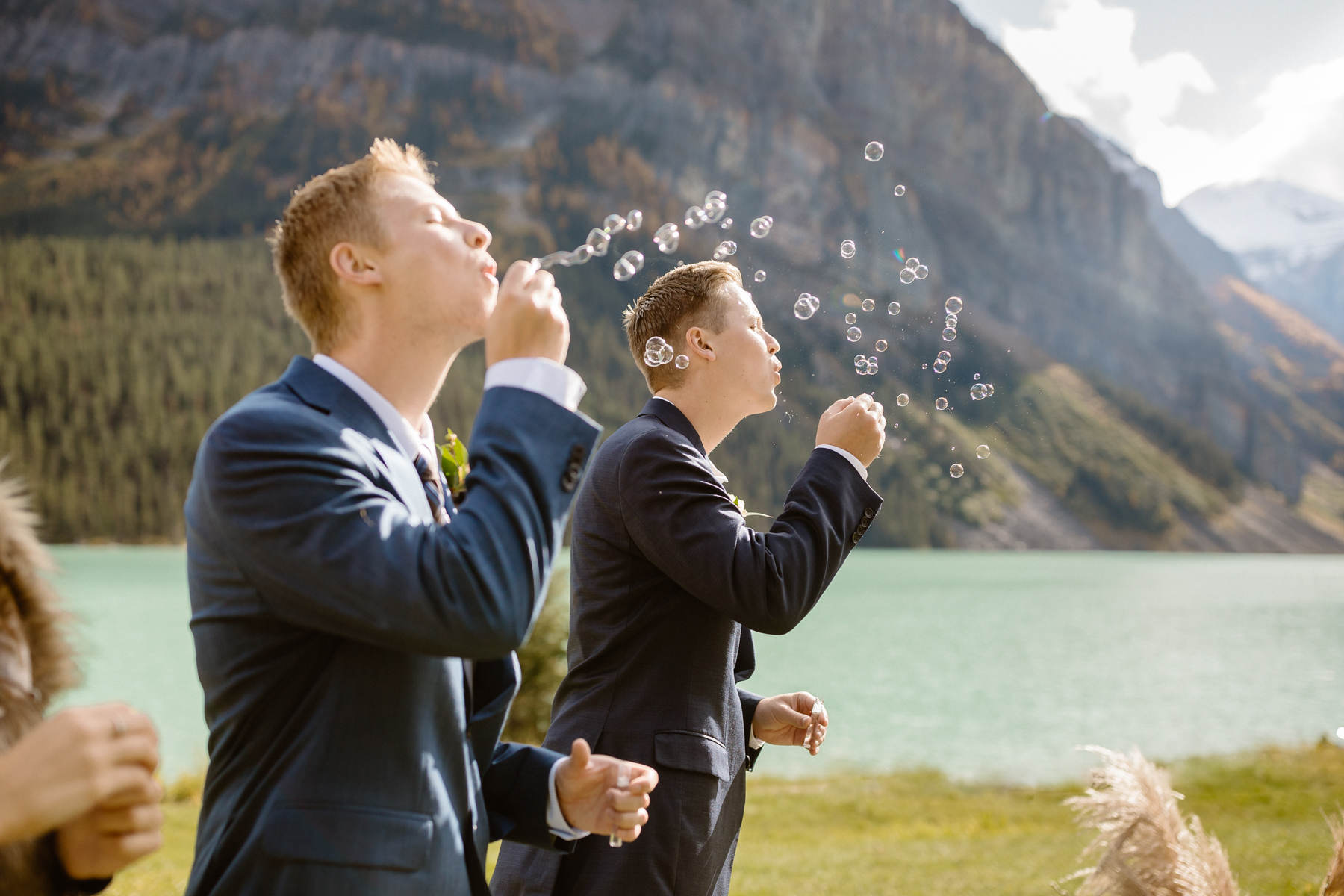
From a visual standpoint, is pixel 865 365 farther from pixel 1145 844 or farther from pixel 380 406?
pixel 380 406

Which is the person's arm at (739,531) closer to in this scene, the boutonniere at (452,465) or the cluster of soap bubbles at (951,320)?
the boutonniere at (452,465)

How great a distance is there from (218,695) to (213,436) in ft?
1.44

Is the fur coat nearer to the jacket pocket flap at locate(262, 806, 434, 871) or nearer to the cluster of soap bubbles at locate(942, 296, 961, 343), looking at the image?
the jacket pocket flap at locate(262, 806, 434, 871)

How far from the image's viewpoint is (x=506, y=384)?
6.10 feet

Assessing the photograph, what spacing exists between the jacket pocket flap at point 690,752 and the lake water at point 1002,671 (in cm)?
162

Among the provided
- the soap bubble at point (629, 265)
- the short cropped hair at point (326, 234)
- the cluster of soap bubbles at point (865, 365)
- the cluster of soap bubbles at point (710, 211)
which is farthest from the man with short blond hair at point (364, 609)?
the cluster of soap bubbles at point (865, 365)

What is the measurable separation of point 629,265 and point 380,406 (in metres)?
2.07

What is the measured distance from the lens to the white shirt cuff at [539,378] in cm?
186

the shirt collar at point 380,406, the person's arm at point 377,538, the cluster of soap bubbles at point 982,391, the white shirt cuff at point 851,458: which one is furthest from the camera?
the cluster of soap bubbles at point 982,391

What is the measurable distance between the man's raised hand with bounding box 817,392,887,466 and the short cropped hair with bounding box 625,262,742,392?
535 millimetres

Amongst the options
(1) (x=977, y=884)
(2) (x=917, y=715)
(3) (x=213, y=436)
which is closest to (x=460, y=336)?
(3) (x=213, y=436)

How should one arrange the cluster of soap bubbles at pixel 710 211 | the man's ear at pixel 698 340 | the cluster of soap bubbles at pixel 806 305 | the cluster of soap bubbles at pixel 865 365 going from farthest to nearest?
1. the cluster of soap bubbles at pixel 806 305
2. the cluster of soap bubbles at pixel 865 365
3. the cluster of soap bubbles at pixel 710 211
4. the man's ear at pixel 698 340

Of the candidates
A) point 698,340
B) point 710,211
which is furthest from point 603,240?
point 710,211

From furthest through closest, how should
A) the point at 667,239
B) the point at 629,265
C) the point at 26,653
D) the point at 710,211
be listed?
the point at 710,211
the point at 667,239
the point at 629,265
the point at 26,653
